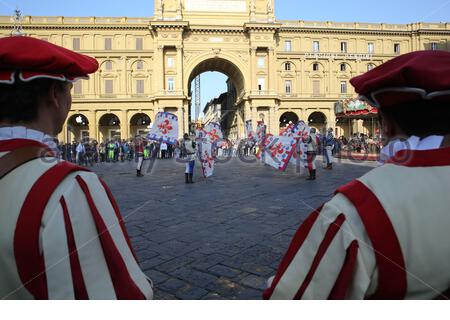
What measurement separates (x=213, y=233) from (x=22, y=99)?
3.25m

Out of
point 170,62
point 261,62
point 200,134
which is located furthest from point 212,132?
point 261,62

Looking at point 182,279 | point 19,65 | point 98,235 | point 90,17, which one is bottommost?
point 182,279

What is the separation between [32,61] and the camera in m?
1.08

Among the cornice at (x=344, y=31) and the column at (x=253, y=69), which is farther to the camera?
the cornice at (x=344, y=31)

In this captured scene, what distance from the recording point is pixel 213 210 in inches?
216

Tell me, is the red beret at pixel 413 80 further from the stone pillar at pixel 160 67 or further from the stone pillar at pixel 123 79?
the stone pillar at pixel 123 79

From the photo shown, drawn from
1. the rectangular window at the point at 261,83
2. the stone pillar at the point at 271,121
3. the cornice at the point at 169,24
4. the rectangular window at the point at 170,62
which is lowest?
the stone pillar at the point at 271,121

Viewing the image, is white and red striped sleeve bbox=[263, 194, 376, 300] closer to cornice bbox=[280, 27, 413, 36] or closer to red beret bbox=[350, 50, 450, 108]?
red beret bbox=[350, 50, 450, 108]

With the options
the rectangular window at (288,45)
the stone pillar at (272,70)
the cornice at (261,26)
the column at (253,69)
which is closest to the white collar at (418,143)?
the column at (253,69)

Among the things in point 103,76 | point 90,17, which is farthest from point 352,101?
point 90,17

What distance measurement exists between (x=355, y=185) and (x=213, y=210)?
4526 millimetres

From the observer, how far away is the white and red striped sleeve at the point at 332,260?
977 millimetres

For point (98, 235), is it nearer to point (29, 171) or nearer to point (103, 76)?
point (29, 171)

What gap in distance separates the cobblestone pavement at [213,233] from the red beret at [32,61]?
1.90 metres
